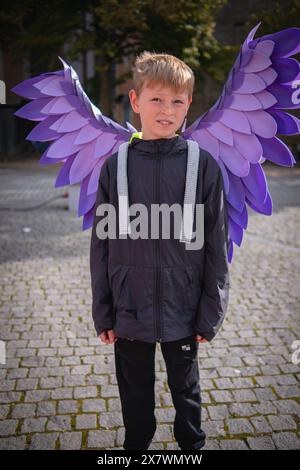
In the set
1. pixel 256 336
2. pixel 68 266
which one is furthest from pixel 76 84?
pixel 68 266

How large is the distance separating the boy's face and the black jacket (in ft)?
0.19

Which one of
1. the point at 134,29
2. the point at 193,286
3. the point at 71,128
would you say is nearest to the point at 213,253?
the point at 193,286

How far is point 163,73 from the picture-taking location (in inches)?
74.4

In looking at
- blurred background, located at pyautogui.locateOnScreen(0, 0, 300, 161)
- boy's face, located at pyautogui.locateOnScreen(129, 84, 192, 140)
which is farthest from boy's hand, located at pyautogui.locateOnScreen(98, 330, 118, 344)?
blurred background, located at pyautogui.locateOnScreen(0, 0, 300, 161)

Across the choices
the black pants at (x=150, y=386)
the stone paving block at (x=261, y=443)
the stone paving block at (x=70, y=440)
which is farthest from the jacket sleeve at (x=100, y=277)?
the stone paving block at (x=261, y=443)

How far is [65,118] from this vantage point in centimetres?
231

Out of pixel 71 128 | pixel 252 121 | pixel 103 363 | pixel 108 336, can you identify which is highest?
pixel 252 121

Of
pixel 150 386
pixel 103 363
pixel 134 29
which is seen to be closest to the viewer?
pixel 150 386

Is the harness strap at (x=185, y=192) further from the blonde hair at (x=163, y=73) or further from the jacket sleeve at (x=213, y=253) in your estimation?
the blonde hair at (x=163, y=73)

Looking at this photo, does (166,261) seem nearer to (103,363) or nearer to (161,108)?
(161,108)

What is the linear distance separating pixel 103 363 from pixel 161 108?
2.15m

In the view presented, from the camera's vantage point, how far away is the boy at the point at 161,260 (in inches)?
77.2

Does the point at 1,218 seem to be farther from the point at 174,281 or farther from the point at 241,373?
the point at 174,281

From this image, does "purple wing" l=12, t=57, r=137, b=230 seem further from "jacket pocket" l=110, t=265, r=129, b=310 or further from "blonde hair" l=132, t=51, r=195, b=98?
"jacket pocket" l=110, t=265, r=129, b=310
